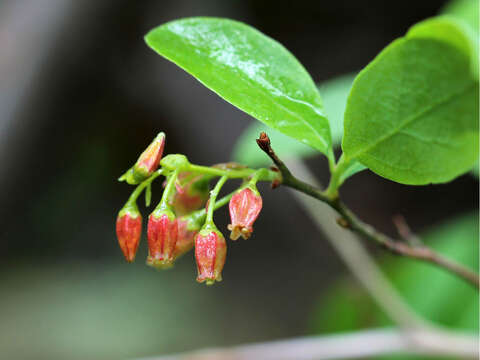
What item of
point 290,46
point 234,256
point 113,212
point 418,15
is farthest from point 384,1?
point 113,212

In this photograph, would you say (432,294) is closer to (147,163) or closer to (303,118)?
(303,118)

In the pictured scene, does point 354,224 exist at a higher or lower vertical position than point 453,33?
lower

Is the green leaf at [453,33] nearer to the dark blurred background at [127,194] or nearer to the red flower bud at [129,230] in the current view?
the red flower bud at [129,230]

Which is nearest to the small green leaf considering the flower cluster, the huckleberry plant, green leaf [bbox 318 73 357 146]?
the huckleberry plant

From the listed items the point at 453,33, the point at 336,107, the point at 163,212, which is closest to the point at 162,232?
the point at 163,212

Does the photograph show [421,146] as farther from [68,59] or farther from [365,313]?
[68,59]

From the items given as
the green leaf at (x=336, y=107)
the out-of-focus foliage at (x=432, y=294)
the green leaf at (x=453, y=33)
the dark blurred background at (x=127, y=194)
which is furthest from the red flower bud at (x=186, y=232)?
the dark blurred background at (x=127, y=194)

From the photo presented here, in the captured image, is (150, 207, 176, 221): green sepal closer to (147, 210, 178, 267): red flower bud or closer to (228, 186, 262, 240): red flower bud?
(147, 210, 178, 267): red flower bud
